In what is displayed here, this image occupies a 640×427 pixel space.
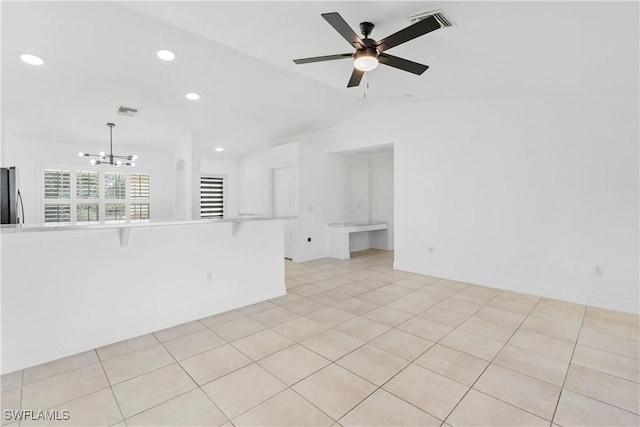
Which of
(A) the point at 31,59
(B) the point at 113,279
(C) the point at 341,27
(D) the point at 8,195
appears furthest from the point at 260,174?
(C) the point at 341,27

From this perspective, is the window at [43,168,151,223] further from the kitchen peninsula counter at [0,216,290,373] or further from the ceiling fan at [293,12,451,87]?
the ceiling fan at [293,12,451,87]

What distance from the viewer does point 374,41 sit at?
2.51 meters

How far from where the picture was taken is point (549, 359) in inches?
97.5

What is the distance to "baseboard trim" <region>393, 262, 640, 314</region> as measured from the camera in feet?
11.7

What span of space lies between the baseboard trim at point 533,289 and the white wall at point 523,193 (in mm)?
13

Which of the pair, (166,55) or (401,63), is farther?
(166,55)

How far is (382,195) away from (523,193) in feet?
12.7

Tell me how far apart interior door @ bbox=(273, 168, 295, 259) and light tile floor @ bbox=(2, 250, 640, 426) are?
10.0ft

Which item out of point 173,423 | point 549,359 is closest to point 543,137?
point 549,359

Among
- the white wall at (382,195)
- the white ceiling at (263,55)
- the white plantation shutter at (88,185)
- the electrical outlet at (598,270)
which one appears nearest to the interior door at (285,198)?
the white ceiling at (263,55)

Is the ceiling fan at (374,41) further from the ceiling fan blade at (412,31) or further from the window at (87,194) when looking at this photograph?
the window at (87,194)

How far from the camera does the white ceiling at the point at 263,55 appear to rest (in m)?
2.37

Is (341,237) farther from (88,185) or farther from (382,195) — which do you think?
(88,185)

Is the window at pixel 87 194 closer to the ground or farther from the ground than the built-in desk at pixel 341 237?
farther from the ground
